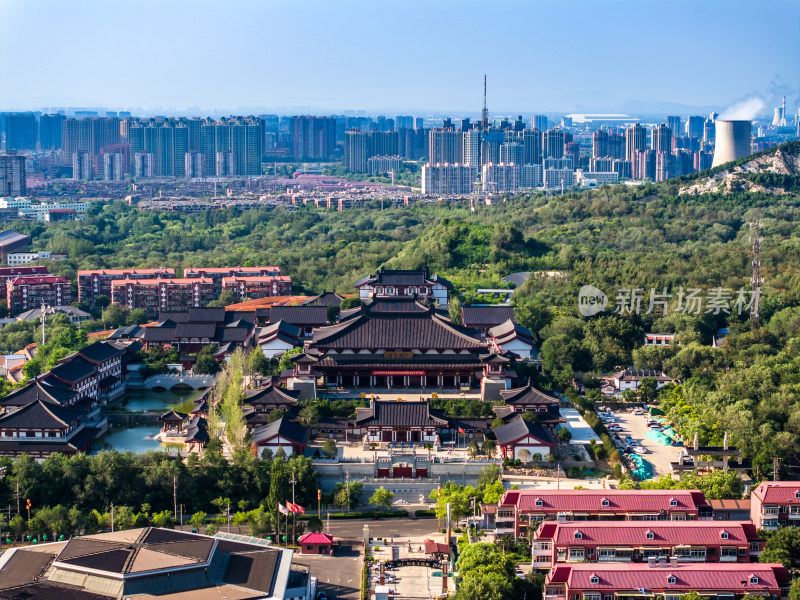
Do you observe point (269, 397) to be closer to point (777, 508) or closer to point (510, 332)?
point (510, 332)

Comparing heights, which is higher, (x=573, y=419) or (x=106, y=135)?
(x=106, y=135)

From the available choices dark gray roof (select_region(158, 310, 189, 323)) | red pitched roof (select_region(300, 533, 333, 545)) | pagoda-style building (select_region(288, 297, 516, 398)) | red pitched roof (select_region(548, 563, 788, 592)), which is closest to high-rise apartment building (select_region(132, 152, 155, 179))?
dark gray roof (select_region(158, 310, 189, 323))

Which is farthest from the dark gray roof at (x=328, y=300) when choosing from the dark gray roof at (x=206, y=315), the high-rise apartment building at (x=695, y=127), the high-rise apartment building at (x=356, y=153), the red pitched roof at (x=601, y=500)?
the high-rise apartment building at (x=695, y=127)

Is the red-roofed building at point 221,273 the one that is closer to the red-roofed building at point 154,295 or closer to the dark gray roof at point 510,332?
the red-roofed building at point 154,295

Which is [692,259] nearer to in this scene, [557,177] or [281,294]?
[281,294]

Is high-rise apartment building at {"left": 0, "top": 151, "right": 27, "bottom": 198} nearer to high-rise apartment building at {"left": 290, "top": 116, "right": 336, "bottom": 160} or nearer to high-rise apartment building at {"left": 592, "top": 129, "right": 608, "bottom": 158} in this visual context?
high-rise apartment building at {"left": 290, "top": 116, "right": 336, "bottom": 160}

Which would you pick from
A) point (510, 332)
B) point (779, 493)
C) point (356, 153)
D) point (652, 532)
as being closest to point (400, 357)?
point (510, 332)

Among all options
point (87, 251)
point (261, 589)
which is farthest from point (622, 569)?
point (87, 251)
